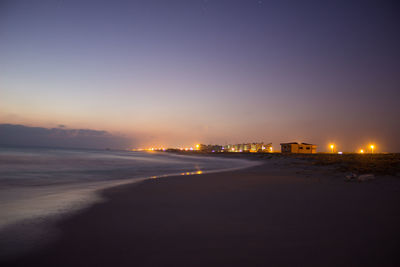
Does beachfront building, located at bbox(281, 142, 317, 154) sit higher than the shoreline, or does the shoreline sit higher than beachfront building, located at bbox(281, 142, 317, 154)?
beachfront building, located at bbox(281, 142, 317, 154)

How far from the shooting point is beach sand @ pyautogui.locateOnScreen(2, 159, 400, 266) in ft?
9.29

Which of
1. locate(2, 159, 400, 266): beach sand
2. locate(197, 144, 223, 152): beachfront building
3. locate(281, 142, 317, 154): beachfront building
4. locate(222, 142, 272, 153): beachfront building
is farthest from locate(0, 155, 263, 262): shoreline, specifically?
locate(197, 144, 223, 152): beachfront building

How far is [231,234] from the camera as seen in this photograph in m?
3.61

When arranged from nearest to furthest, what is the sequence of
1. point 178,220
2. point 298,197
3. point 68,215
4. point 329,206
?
point 178,220 < point 68,215 < point 329,206 < point 298,197

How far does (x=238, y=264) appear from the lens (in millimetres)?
2723

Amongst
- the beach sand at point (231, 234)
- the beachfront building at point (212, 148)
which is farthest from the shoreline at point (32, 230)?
the beachfront building at point (212, 148)

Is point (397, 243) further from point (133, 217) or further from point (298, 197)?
point (133, 217)

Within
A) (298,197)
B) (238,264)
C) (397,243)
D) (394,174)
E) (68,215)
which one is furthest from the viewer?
(394,174)

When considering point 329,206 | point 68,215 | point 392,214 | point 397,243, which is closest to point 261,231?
point 397,243

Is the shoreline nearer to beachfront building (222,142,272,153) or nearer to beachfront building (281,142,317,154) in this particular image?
beachfront building (281,142,317,154)

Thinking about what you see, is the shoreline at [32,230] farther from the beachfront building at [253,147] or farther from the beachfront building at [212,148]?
the beachfront building at [212,148]

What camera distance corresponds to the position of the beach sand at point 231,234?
9.29 ft

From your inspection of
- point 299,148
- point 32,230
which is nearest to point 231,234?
point 32,230

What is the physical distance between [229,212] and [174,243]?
6.25 feet
